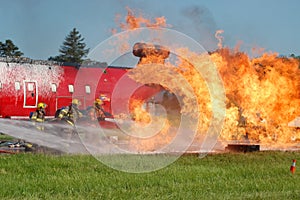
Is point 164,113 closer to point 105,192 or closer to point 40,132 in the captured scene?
point 40,132

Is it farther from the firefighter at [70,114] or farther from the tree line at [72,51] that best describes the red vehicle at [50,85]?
the tree line at [72,51]

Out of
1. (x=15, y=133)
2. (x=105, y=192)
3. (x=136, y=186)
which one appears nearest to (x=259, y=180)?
(x=136, y=186)

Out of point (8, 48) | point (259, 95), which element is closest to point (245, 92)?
point (259, 95)

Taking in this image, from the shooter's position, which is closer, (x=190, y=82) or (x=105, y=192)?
(x=105, y=192)

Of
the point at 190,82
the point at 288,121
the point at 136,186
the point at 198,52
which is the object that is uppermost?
the point at 198,52

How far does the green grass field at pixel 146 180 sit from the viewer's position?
8.52 m

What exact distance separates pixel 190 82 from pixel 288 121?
11.6ft

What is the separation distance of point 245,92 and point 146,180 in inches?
269

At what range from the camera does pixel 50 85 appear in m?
28.4

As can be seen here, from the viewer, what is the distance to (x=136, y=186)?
9.34m

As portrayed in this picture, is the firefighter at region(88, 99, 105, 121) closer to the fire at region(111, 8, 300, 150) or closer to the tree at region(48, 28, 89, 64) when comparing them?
the fire at region(111, 8, 300, 150)

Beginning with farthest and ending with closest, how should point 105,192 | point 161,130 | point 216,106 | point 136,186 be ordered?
point 161,130 → point 216,106 → point 136,186 → point 105,192

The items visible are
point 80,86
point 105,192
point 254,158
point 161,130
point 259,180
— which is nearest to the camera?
point 105,192

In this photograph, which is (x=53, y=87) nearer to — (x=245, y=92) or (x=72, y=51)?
(x=245, y=92)
